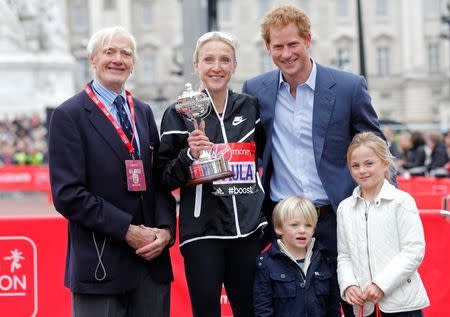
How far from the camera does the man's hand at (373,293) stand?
194 inches

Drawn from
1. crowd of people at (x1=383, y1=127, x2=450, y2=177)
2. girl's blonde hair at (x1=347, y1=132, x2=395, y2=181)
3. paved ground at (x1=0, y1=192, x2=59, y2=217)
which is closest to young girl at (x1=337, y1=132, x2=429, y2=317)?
girl's blonde hair at (x1=347, y1=132, x2=395, y2=181)

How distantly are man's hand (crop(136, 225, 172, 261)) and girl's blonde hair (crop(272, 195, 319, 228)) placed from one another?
1.93 ft

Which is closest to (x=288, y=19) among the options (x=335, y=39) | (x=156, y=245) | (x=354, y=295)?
(x=156, y=245)

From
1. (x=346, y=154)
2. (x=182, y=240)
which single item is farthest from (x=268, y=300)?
(x=346, y=154)

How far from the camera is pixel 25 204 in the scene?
66.6ft

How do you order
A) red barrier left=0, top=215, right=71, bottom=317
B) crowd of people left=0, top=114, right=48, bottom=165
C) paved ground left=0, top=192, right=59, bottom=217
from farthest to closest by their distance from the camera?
crowd of people left=0, top=114, right=48, bottom=165, paved ground left=0, top=192, right=59, bottom=217, red barrier left=0, top=215, right=71, bottom=317

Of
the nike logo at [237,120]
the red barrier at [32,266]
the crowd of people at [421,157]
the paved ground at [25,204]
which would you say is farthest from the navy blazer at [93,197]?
the crowd of people at [421,157]

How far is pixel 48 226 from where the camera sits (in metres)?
6.94

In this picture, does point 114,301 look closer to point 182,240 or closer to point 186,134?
point 182,240

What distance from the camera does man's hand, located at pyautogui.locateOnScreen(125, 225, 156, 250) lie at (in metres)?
4.88

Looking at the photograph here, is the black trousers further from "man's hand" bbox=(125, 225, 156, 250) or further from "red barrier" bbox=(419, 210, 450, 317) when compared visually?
"red barrier" bbox=(419, 210, 450, 317)

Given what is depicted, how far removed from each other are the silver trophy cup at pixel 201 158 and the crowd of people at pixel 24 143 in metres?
18.7

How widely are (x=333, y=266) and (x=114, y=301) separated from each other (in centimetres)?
118

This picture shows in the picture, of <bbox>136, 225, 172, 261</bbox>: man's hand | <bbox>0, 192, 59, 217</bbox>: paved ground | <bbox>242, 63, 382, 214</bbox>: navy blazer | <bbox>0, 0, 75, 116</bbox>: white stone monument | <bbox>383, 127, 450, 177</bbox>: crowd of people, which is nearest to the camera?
<bbox>136, 225, 172, 261</bbox>: man's hand
